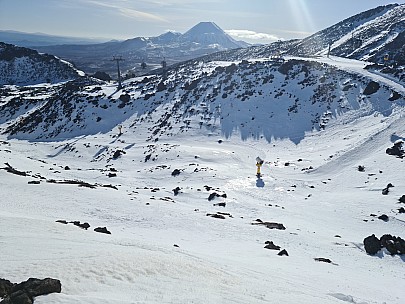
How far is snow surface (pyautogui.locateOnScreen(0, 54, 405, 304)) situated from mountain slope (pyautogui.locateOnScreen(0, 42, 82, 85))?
364 feet

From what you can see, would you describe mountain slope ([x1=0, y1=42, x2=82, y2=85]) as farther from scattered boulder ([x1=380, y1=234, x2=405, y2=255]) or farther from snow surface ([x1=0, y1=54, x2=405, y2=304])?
scattered boulder ([x1=380, y1=234, x2=405, y2=255])

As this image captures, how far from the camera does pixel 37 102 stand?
8494 cm

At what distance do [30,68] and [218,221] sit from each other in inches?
5985

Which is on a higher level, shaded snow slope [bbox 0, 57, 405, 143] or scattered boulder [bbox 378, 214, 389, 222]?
shaded snow slope [bbox 0, 57, 405, 143]

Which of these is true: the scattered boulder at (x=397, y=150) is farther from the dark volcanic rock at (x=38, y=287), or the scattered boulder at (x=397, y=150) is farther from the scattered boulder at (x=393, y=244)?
the dark volcanic rock at (x=38, y=287)

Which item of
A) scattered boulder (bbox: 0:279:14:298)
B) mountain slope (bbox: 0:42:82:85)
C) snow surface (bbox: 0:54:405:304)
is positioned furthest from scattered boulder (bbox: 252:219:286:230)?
mountain slope (bbox: 0:42:82:85)

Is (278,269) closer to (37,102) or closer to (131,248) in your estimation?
(131,248)

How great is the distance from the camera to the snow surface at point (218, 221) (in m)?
10.7

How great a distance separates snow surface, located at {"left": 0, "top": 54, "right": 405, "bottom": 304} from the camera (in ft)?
35.0

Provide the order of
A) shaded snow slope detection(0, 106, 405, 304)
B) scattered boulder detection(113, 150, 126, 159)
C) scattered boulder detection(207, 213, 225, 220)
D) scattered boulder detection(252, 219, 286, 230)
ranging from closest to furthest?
shaded snow slope detection(0, 106, 405, 304), scattered boulder detection(252, 219, 286, 230), scattered boulder detection(207, 213, 225, 220), scattered boulder detection(113, 150, 126, 159)

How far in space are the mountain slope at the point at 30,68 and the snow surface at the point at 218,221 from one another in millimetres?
110829

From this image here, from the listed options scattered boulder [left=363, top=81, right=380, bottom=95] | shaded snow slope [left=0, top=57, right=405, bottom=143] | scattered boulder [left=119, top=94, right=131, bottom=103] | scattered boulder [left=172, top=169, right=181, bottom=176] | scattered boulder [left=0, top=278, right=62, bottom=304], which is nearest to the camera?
scattered boulder [left=0, top=278, right=62, bottom=304]

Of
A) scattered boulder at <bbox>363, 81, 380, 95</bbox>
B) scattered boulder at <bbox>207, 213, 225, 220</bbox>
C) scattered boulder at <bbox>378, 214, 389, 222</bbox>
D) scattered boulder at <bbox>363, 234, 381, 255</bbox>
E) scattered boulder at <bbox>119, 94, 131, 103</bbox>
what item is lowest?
scattered boulder at <bbox>207, 213, 225, 220</bbox>

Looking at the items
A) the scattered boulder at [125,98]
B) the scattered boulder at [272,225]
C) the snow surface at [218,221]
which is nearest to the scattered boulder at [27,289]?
the snow surface at [218,221]
